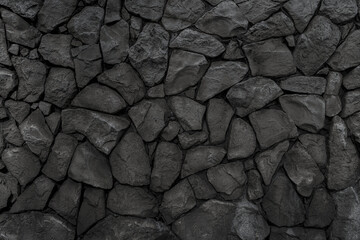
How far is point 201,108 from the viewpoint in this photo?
2.09 meters

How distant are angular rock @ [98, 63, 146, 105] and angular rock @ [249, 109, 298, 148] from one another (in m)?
0.64

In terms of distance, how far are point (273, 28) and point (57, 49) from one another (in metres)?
1.20

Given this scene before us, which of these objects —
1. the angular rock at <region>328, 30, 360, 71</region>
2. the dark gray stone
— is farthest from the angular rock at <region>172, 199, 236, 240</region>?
the angular rock at <region>328, 30, 360, 71</region>

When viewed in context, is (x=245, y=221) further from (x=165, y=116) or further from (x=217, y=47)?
(x=217, y=47)

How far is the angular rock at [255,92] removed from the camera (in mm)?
2045

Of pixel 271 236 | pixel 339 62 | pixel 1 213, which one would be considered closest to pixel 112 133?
pixel 1 213

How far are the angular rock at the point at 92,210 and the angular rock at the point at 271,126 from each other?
3.05 feet

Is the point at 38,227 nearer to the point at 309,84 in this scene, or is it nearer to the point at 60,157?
the point at 60,157

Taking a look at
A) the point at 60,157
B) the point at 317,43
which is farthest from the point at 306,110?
the point at 60,157

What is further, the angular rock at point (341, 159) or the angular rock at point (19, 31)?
the angular rock at point (19, 31)

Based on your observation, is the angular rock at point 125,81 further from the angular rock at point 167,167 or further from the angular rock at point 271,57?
the angular rock at point 271,57

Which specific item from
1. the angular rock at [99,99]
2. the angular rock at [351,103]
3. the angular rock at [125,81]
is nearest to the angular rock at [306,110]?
the angular rock at [351,103]

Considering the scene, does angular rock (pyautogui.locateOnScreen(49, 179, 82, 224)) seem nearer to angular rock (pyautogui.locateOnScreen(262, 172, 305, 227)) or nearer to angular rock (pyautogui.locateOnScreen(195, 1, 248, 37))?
angular rock (pyautogui.locateOnScreen(262, 172, 305, 227))

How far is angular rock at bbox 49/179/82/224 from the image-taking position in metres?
2.10
